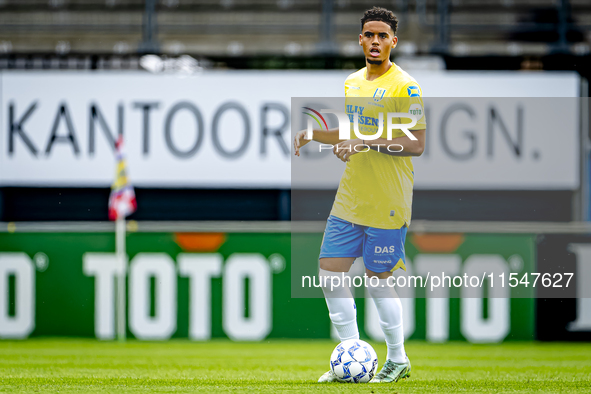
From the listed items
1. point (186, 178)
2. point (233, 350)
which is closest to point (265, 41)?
point (186, 178)

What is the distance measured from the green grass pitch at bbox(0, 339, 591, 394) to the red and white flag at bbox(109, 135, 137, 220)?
1.42m

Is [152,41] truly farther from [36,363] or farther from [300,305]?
[36,363]

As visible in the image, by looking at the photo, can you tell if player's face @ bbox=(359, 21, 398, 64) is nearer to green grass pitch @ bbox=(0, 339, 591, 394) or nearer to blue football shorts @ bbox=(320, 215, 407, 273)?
blue football shorts @ bbox=(320, 215, 407, 273)

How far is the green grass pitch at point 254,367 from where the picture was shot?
4.62 metres

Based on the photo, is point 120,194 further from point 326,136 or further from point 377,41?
point 377,41

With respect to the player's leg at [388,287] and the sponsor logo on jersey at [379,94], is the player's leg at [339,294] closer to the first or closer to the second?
the player's leg at [388,287]

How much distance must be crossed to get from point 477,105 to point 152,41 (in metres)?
4.54

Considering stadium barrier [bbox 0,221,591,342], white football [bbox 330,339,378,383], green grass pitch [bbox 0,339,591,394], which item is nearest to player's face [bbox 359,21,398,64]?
white football [bbox 330,339,378,383]

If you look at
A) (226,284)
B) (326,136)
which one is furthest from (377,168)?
(226,284)

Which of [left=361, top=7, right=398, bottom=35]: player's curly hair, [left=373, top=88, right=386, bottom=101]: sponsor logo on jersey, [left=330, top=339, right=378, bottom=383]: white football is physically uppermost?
[left=361, top=7, right=398, bottom=35]: player's curly hair

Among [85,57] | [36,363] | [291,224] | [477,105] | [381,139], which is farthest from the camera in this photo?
[85,57]

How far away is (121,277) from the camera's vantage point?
898 cm

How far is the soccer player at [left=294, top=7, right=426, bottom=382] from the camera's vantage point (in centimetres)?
457

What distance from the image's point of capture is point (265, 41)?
12281mm
